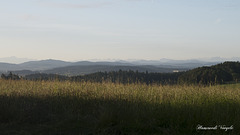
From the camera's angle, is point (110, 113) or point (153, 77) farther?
point (153, 77)

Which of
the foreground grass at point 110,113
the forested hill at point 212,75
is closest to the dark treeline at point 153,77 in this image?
A: the forested hill at point 212,75

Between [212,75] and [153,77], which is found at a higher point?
[212,75]

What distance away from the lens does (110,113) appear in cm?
648

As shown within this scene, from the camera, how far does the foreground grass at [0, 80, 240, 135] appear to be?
6.06 m

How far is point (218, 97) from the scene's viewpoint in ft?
30.9

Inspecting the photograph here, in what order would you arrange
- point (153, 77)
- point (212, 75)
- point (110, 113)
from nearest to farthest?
point (110, 113)
point (212, 75)
point (153, 77)

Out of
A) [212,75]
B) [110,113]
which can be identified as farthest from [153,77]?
[110,113]

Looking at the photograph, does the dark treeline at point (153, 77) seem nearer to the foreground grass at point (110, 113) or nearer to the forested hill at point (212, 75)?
the forested hill at point (212, 75)

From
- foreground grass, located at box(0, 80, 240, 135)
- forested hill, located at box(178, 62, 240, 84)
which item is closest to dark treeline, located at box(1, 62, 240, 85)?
forested hill, located at box(178, 62, 240, 84)

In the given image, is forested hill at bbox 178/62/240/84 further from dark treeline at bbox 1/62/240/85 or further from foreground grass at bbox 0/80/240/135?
foreground grass at bbox 0/80/240/135

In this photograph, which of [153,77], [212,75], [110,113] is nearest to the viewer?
[110,113]

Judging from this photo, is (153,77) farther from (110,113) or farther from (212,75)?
(110,113)

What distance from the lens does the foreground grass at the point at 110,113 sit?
239 inches

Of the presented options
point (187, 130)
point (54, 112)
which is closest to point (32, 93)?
point (54, 112)
